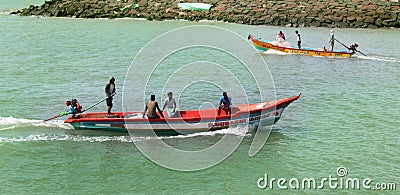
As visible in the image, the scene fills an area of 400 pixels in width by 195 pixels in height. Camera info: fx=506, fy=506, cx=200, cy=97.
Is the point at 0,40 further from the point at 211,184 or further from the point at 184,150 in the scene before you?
the point at 211,184

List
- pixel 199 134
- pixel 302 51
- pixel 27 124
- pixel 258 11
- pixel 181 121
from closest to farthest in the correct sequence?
pixel 181 121 → pixel 199 134 → pixel 27 124 → pixel 302 51 → pixel 258 11

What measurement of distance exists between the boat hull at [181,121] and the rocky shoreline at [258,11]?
113 feet

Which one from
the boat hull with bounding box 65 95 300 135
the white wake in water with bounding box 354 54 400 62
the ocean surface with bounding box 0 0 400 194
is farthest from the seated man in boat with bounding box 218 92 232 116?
the white wake in water with bounding box 354 54 400 62

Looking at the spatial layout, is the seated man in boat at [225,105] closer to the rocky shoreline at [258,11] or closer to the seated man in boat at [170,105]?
the seated man in boat at [170,105]

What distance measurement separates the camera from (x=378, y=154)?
17.6 meters

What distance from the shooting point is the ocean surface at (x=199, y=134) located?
1545cm

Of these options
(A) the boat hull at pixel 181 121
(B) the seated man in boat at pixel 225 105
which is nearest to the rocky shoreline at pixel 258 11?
(A) the boat hull at pixel 181 121

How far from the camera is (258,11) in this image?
54906 mm

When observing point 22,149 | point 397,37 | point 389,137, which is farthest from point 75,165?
point 397,37

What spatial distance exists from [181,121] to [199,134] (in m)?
Answer: 0.92

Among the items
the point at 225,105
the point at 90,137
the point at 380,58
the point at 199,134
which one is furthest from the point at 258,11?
the point at 90,137

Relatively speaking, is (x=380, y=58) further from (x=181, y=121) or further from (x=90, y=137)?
(x=90, y=137)

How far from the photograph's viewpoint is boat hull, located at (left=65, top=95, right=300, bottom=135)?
731 inches

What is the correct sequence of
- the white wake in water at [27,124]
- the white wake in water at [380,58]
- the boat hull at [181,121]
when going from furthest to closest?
1. the white wake in water at [380,58]
2. the white wake in water at [27,124]
3. the boat hull at [181,121]
